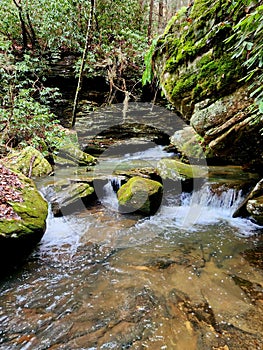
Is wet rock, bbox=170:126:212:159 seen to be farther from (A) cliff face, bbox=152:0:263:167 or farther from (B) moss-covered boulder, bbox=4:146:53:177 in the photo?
(B) moss-covered boulder, bbox=4:146:53:177

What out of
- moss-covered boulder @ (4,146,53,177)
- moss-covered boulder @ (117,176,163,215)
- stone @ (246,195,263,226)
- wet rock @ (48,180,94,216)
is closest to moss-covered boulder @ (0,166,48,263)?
wet rock @ (48,180,94,216)

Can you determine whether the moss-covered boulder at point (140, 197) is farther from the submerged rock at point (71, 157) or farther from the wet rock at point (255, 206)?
the submerged rock at point (71, 157)

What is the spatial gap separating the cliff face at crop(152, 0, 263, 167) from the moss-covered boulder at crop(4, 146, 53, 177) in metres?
5.27

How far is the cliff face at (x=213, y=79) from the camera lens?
4.54 metres

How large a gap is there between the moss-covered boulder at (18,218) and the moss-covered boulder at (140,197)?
7.08 feet

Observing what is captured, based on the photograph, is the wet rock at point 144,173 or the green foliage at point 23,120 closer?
the wet rock at point 144,173

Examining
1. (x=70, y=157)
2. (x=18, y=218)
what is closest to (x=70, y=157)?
(x=70, y=157)

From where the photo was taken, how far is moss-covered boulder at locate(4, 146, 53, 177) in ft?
26.6

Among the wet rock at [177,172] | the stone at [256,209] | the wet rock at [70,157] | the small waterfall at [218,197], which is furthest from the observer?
the wet rock at [70,157]

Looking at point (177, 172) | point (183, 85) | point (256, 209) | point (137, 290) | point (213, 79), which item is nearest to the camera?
point (137, 290)

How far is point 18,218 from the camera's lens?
14.0 feet

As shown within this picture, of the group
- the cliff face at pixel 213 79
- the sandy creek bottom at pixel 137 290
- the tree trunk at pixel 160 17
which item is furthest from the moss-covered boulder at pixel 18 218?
the tree trunk at pixel 160 17

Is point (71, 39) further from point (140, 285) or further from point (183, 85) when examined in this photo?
point (140, 285)

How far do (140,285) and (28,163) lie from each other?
6.31 meters
